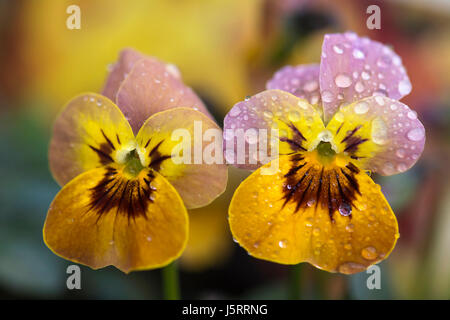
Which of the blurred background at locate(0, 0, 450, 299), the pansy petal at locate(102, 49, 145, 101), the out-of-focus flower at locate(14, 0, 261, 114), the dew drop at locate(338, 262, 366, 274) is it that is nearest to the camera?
the dew drop at locate(338, 262, 366, 274)

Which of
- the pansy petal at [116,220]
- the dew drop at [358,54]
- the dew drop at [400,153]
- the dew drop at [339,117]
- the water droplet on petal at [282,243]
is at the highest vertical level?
the dew drop at [358,54]

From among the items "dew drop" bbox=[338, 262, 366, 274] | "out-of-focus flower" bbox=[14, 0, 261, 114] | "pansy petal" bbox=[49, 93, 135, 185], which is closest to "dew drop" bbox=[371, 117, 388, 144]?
"dew drop" bbox=[338, 262, 366, 274]

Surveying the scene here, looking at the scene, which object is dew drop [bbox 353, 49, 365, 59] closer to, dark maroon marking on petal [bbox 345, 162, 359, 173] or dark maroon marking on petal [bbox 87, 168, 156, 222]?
dark maroon marking on petal [bbox 345, 162, 359, 173]

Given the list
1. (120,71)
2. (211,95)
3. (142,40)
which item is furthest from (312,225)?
(142,40)

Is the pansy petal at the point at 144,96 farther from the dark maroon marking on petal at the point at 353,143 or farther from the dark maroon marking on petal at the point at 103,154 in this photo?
the dark maroon marking on petal at the point at 353,143

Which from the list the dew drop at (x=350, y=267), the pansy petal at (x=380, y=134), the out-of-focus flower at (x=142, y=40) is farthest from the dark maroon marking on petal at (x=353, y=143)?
the out-of-focus flower at (x=142, y=40)

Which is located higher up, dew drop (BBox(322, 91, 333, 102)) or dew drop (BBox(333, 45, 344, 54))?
dew drop (BBox(333, 45, 344, 54))
